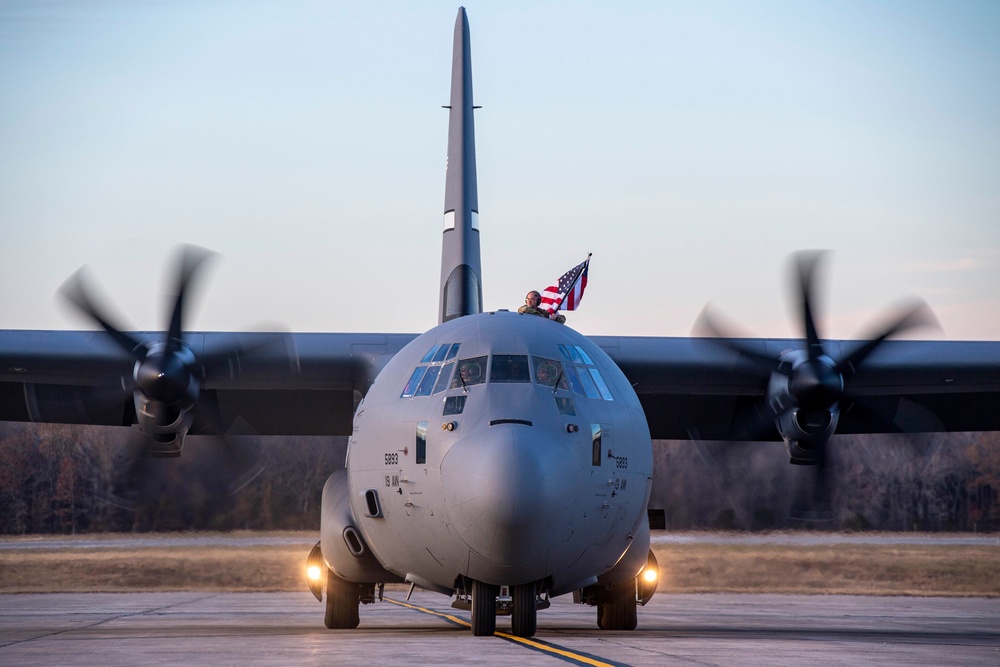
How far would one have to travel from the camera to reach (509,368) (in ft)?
39.5

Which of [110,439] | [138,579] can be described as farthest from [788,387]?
[110,439]

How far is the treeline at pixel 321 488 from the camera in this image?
30312 mm

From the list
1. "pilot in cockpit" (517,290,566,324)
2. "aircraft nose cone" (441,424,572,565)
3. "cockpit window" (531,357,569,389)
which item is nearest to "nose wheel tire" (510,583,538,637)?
"aircraft nose cone" (441,424,572,565)

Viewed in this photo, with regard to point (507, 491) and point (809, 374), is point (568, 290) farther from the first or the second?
point (507, 491)

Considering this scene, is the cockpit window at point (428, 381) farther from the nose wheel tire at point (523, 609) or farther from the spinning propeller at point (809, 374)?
the spinning propeller at point (809, 374)

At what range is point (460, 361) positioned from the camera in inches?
487

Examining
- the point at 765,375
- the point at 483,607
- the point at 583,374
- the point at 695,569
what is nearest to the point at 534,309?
the point at 583,374

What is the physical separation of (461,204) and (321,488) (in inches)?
554

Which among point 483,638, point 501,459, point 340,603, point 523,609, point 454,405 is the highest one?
point 454,405

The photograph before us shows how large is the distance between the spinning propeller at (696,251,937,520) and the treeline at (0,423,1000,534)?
11174 mm

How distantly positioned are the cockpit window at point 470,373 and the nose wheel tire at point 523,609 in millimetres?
1994

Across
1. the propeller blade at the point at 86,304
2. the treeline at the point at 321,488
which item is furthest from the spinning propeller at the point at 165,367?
the treeline at the point at 321,488

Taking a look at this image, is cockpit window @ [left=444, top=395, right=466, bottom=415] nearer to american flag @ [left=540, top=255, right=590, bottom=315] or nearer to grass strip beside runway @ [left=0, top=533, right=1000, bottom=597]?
american flag @ [left=540, top=255, right=590, bottom=315]

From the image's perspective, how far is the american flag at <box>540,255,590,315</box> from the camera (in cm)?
1906
